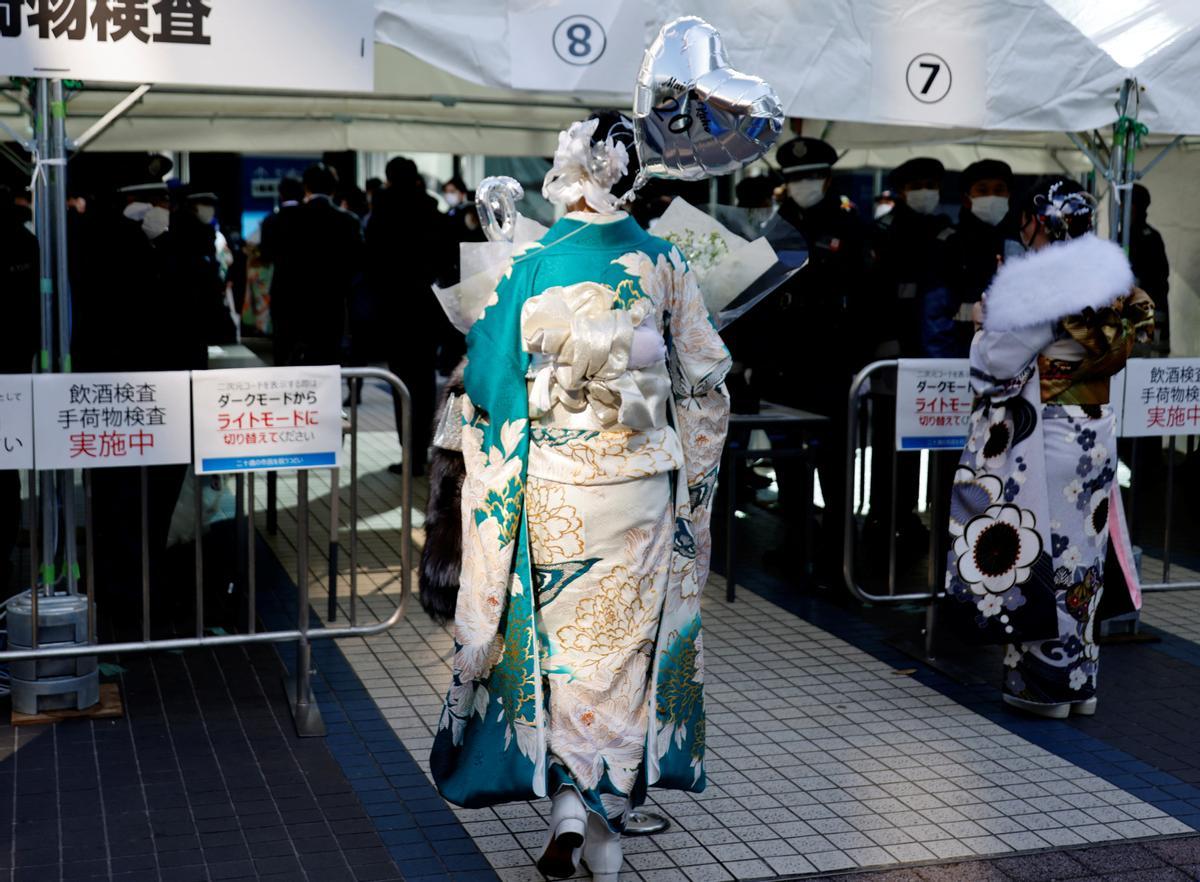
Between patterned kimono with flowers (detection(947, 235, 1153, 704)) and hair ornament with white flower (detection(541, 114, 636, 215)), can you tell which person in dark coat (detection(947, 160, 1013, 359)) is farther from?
hair ornament with white flower (detection(541, 114, 636, 215))

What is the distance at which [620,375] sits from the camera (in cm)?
376

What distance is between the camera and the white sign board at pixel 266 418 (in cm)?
499

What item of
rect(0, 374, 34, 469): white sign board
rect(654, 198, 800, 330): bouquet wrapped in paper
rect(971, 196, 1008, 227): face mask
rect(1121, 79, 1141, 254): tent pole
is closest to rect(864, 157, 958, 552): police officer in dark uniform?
rect(971, 196, 1008, 227): face mask

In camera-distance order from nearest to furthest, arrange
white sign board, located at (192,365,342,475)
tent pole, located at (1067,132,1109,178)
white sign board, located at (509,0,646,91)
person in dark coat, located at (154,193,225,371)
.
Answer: white sign board, located at (192,365,342,475) → white sign board, located at (509,0,646,91) → person in dark coat, located at (154,193,225,371) → tent pole, located at (1067,132,1109,178)

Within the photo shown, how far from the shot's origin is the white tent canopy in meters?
5.58

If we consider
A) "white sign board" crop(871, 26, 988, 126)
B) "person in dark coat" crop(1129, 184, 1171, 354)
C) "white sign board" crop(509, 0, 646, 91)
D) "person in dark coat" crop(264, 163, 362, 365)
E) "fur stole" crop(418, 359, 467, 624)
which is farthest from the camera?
"person in dark coat" crop(1129, 184, 1171, 354)

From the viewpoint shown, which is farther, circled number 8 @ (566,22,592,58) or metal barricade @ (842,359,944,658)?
metal barricade @ (842,359,944,658)

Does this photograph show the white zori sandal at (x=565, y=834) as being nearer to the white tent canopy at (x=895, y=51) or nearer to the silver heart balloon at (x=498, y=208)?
the silver heart balloon at (x=498, y=208)

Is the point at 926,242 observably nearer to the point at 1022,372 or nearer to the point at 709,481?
the point at 1022,372

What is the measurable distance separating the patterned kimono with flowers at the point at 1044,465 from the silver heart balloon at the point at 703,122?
1.34 meters

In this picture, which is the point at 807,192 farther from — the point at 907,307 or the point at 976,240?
the point at 976,240

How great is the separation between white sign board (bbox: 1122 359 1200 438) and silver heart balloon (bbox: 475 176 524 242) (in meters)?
2.98

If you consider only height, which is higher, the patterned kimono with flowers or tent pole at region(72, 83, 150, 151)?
tent pole at region(72, 83, 150, 151)

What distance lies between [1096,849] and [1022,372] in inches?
68.5
